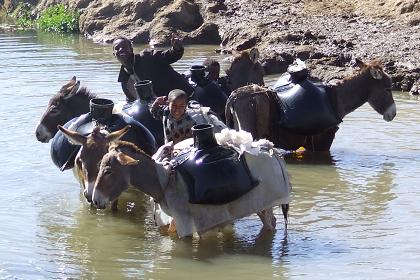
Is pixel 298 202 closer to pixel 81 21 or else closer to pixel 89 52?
pixel 89 52

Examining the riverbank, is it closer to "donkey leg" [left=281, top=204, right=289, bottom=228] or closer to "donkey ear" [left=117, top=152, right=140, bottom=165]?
"donkey leg" [left=281, top=204, right=289, bottom=228]

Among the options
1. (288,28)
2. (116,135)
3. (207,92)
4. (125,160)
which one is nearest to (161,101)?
(116,135)

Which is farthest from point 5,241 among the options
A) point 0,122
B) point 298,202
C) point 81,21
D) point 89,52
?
point 81,21

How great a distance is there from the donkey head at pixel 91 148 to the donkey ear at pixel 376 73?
14.9ft

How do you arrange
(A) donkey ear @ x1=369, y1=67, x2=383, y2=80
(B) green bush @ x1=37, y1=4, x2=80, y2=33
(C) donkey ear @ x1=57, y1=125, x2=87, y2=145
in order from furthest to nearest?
(B) green bush @ x1=37, y1=4, x2=80, y2=33, (A) donkey ear @ x1=369, y1=67, x2=383, y2=80, (C) donkey ear @ x1=57, y1=125, x2=87, y2=145

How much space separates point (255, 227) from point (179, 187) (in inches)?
51.8

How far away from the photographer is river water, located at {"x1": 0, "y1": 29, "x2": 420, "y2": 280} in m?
8.85

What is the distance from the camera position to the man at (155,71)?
480 inches

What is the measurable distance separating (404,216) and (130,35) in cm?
1736

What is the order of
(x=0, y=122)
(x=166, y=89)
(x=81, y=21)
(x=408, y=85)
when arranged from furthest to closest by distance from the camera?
(x=81, y=21) → (x=408, y=85) → (x=0, y=122) → (x=166, y=89)

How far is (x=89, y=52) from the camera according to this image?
25.1 m

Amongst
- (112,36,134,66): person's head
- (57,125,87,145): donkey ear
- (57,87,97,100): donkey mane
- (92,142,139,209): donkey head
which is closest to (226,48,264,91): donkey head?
(112,36,134,66): person's head

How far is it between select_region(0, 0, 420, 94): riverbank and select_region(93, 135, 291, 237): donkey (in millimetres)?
8111

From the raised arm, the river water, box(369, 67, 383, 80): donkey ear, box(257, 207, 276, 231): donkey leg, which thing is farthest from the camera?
box(369, 67, 383, 80): donkey ear
